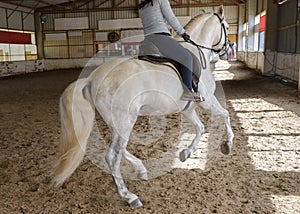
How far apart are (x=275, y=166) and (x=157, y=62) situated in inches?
76.7

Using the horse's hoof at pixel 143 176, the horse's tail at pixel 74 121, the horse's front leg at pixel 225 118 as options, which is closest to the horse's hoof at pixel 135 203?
the horse's hoof at pixel 143 176

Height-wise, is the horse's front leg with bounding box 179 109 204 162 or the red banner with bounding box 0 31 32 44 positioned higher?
the red banner with bounding box 0 31 32 44

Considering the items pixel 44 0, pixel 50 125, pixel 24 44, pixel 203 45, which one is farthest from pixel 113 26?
pixel 203 45

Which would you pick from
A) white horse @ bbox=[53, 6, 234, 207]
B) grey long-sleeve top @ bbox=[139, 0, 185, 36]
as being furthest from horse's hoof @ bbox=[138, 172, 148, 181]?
grey long-sleeve top @ bbox=[139, 0, 185, 36]

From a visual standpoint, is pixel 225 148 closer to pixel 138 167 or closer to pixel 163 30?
pixel 138 167

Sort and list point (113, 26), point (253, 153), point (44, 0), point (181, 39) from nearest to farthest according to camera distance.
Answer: point (181, 39) → point (253, 153) → point (44, 0) → point (113, 26)

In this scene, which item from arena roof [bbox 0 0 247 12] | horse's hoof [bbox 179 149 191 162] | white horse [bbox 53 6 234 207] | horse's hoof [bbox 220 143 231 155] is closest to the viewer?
white horse [bbox 53 6 234 207]

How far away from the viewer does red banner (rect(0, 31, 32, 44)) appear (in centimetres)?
2124

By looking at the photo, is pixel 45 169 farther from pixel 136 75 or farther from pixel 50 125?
pixel 50 125

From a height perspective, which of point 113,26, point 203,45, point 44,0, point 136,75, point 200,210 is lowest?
point 200,210

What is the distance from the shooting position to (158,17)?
3.05 m

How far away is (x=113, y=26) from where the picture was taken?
2659cm

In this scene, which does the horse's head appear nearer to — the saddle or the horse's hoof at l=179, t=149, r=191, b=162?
the saddle

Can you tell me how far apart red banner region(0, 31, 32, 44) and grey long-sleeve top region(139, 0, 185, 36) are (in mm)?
20982
